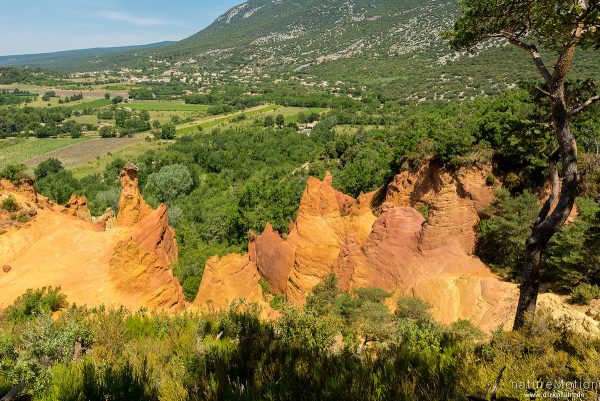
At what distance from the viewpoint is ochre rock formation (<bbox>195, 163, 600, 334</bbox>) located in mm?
19344

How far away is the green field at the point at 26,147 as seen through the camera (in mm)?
101219

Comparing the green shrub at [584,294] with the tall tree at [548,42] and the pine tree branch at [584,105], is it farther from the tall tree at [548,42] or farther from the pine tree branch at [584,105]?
the pine tree branch at [584,105]

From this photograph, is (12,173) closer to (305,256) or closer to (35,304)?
(35,304)

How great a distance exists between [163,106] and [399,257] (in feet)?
601

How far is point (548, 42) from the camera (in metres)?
8.28

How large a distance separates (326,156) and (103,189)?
40.9 meters

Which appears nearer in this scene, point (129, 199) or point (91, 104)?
point (129, 199)

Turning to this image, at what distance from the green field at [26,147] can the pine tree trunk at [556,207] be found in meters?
116

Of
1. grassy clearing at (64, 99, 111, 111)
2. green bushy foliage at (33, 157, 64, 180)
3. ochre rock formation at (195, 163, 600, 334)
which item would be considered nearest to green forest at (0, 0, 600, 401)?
ochre rock formation at (195, 163, 600, 334)

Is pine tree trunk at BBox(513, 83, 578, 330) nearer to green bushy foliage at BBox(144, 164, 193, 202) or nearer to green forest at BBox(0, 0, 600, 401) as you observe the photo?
green forest at BBox(0, 0, 600, 401)

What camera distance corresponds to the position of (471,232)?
23.4m

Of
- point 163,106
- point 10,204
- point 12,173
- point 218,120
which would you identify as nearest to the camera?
point 10,204

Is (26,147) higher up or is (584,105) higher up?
(584,105)

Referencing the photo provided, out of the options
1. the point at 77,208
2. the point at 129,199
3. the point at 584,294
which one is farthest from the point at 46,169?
the point at 584,294
